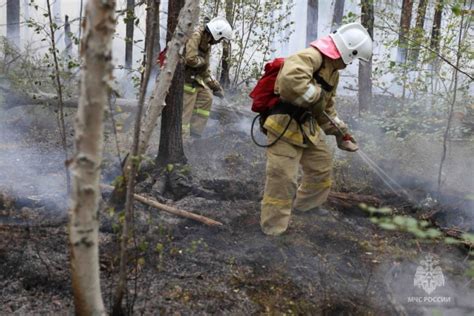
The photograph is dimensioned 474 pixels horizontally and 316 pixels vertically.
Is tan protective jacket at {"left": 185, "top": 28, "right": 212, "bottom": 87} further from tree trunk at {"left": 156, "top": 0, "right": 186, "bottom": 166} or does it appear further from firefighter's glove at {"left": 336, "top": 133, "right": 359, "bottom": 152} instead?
firefighter's glove at {"left": 336, "top": 133, "right": 359, "bottom": 152}

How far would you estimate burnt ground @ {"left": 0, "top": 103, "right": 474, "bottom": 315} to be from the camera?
10.0 ft

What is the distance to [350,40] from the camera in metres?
3.92

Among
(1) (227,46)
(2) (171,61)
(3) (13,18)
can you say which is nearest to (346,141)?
(2) (171,61)

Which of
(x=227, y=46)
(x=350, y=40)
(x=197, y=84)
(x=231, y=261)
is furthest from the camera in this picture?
(x=227, y=46)

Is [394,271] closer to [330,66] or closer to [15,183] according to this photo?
[330,66]

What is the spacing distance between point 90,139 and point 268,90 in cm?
260

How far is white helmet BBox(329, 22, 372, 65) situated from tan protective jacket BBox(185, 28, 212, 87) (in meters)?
2.62

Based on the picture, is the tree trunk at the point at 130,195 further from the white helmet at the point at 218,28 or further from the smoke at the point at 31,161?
the white helmet at the point at 218,28

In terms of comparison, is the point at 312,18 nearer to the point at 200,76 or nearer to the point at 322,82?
the point at 200,76

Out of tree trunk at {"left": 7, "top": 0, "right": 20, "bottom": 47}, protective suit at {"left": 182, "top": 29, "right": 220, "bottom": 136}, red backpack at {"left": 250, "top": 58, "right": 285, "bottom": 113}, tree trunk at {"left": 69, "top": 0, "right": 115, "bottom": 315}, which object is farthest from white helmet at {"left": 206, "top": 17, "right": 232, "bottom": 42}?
tree trunk at {"left": 7, "top": 0, "right": 20, "bottom": 47}

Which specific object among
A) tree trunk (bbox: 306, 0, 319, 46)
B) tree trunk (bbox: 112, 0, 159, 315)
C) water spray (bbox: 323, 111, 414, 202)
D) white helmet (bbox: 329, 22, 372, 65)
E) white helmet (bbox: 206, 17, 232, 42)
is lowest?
water spray (bbox: 323, 111, 414, 202)

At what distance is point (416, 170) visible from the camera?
625 centimetres

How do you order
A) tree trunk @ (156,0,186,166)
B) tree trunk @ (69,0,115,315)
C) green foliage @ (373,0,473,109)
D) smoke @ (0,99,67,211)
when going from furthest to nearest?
green foliage @ (373,0,473,109) → tree trunk @ (156,0,186,166) → smoke @ (0,99,67,211) → tree trunk @ (69,0,115,315)

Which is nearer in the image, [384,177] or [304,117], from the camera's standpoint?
[304,117]
